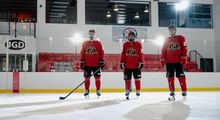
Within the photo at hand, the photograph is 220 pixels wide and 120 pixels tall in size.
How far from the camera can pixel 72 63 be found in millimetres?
11055

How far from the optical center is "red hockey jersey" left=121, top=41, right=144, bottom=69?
6109mm

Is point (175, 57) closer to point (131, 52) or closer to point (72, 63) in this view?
→ point (131, 52)

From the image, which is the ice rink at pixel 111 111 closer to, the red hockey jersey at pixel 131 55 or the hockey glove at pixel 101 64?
the red hockey jersey at pixel 131 55

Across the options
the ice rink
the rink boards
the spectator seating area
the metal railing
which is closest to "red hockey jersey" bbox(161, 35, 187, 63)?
the ice rink

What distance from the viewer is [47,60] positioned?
37.5 ft

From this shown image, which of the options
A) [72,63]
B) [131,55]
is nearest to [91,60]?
[131,55]

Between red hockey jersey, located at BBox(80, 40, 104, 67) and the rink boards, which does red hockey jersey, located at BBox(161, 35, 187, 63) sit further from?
the rink boards

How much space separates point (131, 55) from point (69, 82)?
3.45m

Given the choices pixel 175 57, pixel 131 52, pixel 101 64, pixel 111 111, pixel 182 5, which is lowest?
pixel 111 111

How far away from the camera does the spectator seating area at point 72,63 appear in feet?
35.3

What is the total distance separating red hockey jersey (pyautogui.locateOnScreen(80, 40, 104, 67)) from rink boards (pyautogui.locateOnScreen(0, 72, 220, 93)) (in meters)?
2.82

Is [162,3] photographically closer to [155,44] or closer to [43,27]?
[155,44]

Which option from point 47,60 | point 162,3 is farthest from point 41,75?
point 162,3

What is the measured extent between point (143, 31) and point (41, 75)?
634 centimetres
